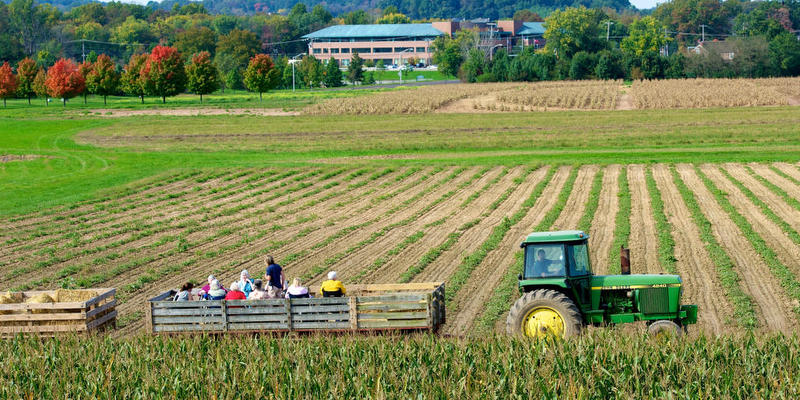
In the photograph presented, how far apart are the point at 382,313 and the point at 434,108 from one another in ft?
241

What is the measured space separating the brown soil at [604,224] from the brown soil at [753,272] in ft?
10.7

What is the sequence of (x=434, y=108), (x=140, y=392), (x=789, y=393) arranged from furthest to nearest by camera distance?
(x=434, y=108) → (x=140, y=392) → (x=789, y=393)

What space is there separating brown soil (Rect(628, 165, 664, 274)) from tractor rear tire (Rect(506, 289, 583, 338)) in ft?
24.5

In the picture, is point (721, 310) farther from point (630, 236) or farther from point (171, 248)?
point (171, 248)

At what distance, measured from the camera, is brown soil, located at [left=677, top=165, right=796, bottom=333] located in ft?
61.5

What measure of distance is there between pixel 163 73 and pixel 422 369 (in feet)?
347

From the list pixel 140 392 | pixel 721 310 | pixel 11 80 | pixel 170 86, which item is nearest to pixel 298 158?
pixel 721 310

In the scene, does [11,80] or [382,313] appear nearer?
[382,313]

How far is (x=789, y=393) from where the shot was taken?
39.3 feet

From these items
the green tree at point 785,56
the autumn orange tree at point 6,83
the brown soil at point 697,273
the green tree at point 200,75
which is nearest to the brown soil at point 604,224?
the brown soil at point 697,273

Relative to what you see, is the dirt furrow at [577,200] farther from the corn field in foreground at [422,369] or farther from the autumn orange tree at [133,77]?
the autumn orange tree at [133,77]

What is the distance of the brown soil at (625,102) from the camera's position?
85069 millimetres

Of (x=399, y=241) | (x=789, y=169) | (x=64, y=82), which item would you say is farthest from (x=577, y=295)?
(x=64, y=82)

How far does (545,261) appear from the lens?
16.7m
